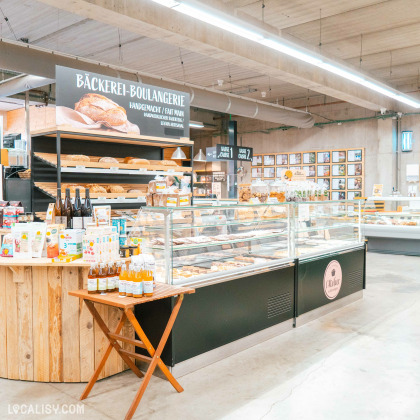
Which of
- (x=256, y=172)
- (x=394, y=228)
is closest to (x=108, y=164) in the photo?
(x=394, y=228)

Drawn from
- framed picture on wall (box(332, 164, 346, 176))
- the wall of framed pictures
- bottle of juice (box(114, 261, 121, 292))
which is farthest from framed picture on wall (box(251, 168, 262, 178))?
bottle of juice (box(114, 261, 121, 292))

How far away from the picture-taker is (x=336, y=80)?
9.68 metres

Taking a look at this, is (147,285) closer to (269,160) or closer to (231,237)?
(231,237)

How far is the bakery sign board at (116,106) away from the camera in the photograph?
178 inches

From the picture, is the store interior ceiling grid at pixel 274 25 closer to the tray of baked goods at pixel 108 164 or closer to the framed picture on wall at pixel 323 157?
the tray of baked goods at pixel 108 164

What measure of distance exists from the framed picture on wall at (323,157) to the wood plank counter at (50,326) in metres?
12.0

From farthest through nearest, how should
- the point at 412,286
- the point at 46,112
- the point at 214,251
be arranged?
1. the point at 46,112
2. the point at 412,286
3. the point at 214,251

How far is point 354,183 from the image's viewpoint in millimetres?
13406

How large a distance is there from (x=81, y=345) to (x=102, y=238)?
31.0 inches

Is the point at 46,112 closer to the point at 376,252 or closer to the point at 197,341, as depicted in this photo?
the point at 376,252

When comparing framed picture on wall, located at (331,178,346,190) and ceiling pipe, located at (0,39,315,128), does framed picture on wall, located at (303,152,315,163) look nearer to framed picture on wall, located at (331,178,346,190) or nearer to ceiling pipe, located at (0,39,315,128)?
framed picture on wall, located at (331,178,346,190)

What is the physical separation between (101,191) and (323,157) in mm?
10597

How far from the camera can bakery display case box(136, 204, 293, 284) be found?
10.5 feet

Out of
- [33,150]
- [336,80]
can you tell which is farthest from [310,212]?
[336,80]
